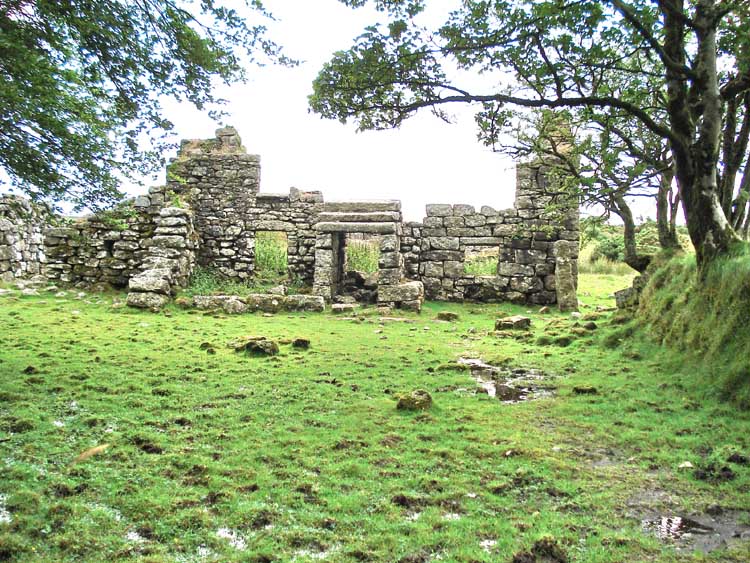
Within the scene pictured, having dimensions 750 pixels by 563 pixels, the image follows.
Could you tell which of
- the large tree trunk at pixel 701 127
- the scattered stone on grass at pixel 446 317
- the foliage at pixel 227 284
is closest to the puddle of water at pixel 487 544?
the large tree trunk at pixel 701 127

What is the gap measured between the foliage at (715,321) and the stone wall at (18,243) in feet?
48.4

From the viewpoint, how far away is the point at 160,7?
751 centimetres

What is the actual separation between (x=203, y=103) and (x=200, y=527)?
6.19m

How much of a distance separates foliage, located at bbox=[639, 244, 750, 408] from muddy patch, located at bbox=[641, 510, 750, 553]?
2425 millimetres

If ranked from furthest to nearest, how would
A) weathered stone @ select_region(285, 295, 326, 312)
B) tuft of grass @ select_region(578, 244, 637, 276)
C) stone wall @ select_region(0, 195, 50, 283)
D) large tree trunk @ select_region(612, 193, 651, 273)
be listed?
1. tuft of grass @ select_region(578, 244, 637, 276)
2. stone wall @ select_region(0, 195, 50, 283)
3. weathered stone @ select_region(285, 295, 326, 312)
4. large tree trunk @ select_region(612, 193, 651, 273)

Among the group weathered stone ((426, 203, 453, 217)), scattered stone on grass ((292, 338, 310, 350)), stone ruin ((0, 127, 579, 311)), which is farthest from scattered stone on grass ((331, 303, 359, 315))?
scattered stone on grass ((292, 338, 310, 350))

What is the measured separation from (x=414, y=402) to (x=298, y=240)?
41.5ft

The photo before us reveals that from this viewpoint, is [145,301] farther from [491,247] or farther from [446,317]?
[491,247]

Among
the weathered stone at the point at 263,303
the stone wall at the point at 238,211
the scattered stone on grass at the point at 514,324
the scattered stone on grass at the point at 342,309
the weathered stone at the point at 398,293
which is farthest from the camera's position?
the stone wall at the point at 238,211

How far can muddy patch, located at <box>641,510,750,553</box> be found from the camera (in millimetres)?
3679

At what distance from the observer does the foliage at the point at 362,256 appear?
20.0 m

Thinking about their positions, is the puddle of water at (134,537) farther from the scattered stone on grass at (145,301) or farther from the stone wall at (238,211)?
the stone wall at (238,211)

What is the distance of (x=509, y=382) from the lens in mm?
7906

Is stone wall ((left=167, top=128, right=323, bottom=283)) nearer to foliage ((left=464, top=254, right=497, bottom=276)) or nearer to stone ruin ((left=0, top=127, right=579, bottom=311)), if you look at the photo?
stone ruin ((left=0, top=127, right=579, bottom=311))
